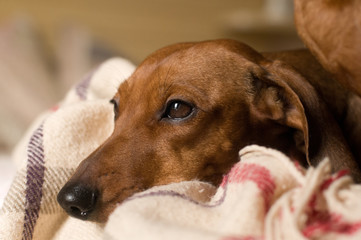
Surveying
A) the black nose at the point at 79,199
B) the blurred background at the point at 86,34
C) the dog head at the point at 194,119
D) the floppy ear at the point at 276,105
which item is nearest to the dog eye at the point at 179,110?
the dog head at the point at 194,119

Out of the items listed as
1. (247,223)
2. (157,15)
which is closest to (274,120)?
(247,223)

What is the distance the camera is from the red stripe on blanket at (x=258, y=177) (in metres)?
0.75

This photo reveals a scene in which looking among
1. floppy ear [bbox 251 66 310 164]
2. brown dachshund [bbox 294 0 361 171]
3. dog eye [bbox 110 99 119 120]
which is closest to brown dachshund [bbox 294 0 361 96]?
brown dachshund [bbox 294 0 361 171]

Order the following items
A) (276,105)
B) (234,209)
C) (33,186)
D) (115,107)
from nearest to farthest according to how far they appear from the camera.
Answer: (234,209) → (33,186) → (276,105) → (115,107)

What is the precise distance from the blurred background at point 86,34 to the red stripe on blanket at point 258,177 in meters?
2.01

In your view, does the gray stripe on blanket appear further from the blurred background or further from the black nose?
the blurred background

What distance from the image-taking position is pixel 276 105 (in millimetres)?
1192

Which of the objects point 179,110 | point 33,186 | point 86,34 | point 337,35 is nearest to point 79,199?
point 33,186

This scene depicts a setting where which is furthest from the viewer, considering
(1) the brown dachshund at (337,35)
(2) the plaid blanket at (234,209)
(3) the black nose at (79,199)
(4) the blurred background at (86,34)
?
(4) the blurred background at (86,34)

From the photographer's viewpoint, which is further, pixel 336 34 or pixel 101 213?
pixel 336 34

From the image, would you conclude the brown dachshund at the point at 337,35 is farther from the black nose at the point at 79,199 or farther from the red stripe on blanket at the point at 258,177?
the black nose at the point at 79,199

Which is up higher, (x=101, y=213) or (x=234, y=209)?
(x=234, y=209)

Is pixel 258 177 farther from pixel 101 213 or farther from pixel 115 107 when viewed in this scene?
pixel 115 107

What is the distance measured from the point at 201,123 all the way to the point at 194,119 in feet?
0.06
